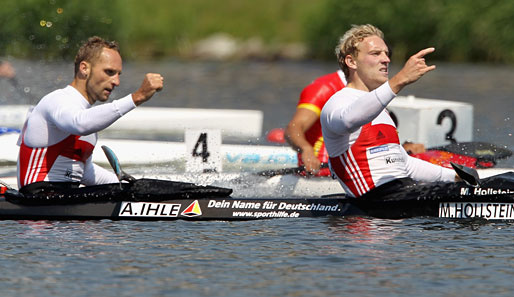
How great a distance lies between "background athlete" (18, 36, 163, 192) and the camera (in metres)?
7.38

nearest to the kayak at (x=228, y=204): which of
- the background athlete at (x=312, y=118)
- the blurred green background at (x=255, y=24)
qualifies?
the background athlete at (x=312, y=118)

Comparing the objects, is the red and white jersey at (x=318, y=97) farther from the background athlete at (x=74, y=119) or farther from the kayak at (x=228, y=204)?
the background athlete at (x=74, y=119)

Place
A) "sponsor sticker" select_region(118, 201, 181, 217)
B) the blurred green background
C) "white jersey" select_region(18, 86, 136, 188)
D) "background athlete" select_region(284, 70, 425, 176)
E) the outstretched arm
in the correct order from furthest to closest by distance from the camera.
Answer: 1. the blurred green background
2. "background athlete" select_region(284, 70, 425, 176)
3. "sponsor sticker" select_region(118, 201, 181, 217)
4. "white jersey" select_region(18, 86, 136, 188)
5. the outstretched arm

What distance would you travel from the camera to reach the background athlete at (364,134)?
738 cm

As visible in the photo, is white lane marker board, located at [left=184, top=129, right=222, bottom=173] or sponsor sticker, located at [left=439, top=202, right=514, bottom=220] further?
white lane marker board, located at [left=184, top=129, right=222, bottom=173]

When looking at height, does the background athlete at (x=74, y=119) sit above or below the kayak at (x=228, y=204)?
above

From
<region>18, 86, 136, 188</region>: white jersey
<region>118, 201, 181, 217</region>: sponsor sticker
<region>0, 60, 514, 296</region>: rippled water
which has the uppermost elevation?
<region>18, 86, 136, 188</region>: white jersey

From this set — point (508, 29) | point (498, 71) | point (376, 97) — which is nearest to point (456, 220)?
point (376, 97)

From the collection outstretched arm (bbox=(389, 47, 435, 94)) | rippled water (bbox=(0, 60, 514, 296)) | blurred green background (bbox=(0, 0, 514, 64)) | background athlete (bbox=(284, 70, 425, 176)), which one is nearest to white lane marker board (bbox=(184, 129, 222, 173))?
background athlete (bbox=(284, 70, 425, 176))

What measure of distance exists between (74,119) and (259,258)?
1.70 metres

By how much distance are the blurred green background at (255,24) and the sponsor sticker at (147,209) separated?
1688cm

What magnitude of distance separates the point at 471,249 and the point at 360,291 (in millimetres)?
1435

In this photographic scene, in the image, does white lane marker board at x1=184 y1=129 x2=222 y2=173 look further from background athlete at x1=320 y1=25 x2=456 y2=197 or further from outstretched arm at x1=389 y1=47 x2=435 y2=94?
outstretched arm at x1=389 y1=47 x2=435 y2=94

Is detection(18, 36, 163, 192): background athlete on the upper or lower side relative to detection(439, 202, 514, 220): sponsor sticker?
upper
